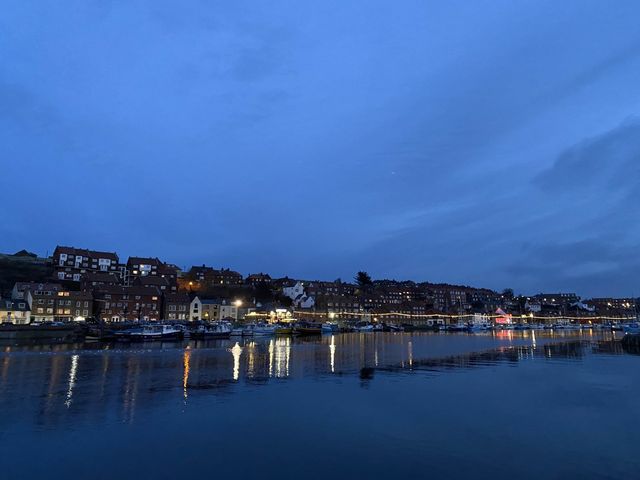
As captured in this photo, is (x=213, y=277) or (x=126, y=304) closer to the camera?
(x=126, y=304)

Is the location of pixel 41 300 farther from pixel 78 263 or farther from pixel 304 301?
pixel 304 301

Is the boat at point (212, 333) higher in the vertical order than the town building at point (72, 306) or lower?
lower

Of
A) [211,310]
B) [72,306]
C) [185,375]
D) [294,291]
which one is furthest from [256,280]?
[185,375]

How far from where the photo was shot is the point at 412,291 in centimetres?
19688

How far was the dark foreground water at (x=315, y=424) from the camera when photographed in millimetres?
11547

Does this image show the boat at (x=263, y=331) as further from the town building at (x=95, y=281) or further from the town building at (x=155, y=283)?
the town building at (x=95, y=281)

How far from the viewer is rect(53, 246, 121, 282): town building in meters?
109

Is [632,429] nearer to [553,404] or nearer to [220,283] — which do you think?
[553,404]

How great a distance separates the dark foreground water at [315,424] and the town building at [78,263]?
91.4 metres

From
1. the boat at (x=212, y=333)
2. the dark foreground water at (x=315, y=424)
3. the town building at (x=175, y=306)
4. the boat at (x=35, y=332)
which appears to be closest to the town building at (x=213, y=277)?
the town building at (x=175, y=306)

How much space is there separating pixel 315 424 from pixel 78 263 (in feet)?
376

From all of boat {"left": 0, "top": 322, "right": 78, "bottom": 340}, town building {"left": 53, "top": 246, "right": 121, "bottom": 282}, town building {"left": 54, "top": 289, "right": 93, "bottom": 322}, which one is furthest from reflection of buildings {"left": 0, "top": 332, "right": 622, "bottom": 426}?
town building {"left": 53, "top": 246, "right": 121, "bottom": 282}

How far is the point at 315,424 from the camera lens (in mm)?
15688

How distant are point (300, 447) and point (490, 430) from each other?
6.35 m
